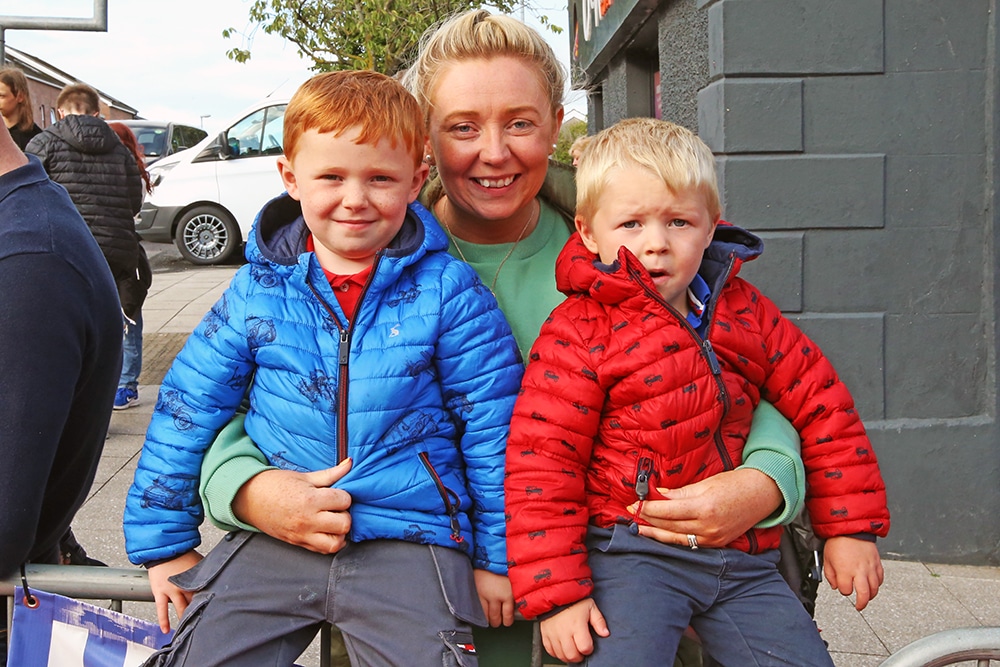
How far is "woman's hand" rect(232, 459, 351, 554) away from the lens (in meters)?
1.71

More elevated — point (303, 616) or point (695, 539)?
point (695, 539)

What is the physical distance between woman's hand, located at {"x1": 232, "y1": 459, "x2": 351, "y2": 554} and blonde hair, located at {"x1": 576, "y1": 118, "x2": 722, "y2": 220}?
2.43 feet

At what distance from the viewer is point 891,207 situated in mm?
4121

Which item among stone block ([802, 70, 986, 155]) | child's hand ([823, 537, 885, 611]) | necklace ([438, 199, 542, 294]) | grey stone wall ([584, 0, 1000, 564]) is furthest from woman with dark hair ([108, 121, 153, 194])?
child's hand ([823, 537, 885, 611])

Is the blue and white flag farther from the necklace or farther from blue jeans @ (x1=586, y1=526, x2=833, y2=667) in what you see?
the necklace

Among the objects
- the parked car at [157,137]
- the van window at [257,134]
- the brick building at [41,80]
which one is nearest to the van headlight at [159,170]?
the van window at [257,134]

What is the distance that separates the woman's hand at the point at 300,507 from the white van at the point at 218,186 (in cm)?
1188

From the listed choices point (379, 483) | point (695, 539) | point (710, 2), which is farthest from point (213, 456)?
point (710, 2)

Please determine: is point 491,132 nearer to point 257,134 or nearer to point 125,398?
point 125,398

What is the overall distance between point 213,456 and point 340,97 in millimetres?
709

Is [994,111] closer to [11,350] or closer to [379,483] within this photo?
[379,483]

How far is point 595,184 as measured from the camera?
6.46ft

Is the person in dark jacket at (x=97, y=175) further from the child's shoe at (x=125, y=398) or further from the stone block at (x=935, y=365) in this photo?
the stone block at (x=935, y=365)

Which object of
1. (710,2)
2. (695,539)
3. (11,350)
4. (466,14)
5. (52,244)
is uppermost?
(710,2)
